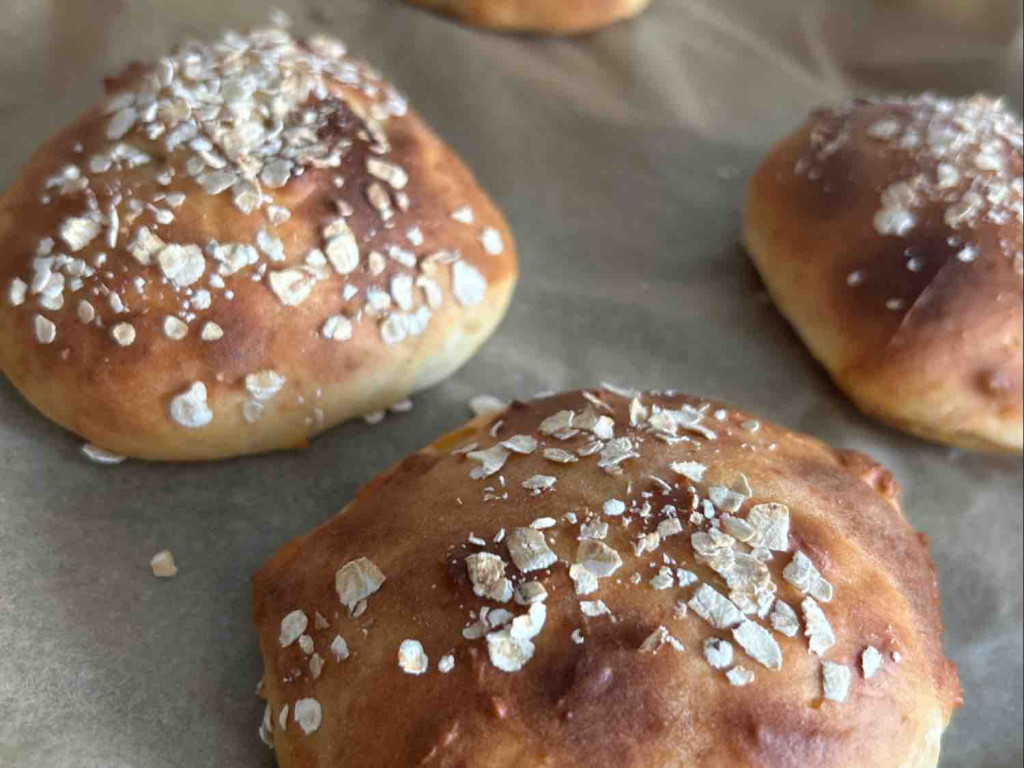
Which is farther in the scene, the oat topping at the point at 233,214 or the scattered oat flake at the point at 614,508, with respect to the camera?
the oat topping at the point at 233,214

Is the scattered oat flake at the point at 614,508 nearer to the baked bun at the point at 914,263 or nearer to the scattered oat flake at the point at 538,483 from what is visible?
the scattered oat flake at the point at 538,483

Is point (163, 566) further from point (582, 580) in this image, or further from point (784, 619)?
point (784, 619)

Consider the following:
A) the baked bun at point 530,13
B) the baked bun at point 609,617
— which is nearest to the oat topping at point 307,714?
the baked bun at point 609,617

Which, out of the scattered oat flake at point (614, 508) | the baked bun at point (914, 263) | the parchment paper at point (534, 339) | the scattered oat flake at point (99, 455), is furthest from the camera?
the baked bun at point (914, 263)

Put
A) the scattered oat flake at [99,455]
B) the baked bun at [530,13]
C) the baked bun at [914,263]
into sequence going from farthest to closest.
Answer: the baked bun at [530,13] → the baked bun at [914,263] → the scattered oat flake at [99,455]

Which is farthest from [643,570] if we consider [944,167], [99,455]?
[944,167]

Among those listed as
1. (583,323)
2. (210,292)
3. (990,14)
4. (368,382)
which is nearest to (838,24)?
(990,14)
